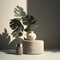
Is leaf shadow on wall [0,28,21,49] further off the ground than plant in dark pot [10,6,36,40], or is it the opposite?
plant in dark pot [10,6,36,40]

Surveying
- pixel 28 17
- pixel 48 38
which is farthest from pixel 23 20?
pixel 48 38

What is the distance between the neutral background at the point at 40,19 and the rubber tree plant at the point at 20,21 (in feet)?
0.22

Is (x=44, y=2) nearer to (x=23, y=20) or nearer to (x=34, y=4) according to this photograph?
(x=34, y=4)

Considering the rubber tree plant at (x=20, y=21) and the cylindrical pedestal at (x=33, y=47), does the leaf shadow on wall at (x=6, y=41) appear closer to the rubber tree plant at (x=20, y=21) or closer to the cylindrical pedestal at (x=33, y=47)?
the rubber tree plant at (x=20, y=21)

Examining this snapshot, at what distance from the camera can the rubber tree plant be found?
1.16 m

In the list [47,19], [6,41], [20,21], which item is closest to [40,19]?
[47,19]

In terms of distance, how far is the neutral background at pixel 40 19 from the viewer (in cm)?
122

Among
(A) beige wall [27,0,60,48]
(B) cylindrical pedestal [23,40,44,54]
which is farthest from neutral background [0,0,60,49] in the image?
(B) cylindrical pedestal [23,40,44,54]

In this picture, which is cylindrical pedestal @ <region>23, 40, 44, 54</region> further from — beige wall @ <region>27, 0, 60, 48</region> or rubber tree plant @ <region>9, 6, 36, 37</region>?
beige wall @ <region>27, 0, 60, 48</region>

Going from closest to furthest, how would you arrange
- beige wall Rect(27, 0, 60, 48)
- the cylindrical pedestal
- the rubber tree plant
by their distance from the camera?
the cylindrical pedestal, the rubber tree plant, beige wall Rect(27, 0, 60, 48)

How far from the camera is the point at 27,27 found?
1171 millimetres

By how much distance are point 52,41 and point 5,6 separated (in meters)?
0.41

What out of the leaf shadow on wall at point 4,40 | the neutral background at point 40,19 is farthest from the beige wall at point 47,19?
the leaf shadow on wall at point 4,40

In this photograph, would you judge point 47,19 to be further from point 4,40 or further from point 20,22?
point 4,40
